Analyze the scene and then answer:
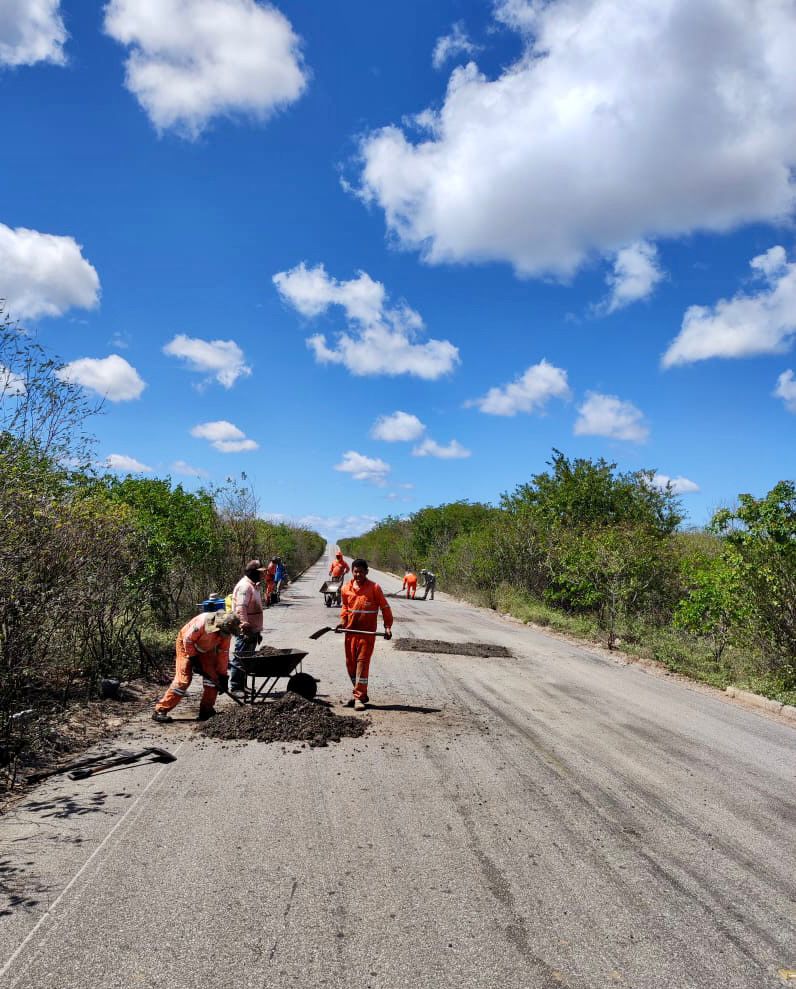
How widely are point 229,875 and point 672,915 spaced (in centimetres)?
249

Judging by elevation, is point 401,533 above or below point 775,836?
above

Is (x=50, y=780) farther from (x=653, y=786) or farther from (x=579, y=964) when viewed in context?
(x=653, y=786)

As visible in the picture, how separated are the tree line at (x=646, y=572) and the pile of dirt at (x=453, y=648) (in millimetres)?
3610

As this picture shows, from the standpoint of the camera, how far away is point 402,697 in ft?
29.7

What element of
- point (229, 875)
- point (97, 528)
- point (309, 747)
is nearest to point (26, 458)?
point (97, 528)

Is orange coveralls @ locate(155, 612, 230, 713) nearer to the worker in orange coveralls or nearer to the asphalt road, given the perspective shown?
the asphalt road

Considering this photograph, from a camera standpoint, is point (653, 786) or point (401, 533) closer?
point (653, 786)

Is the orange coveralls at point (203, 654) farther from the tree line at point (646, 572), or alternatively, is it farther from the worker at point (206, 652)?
the tree line at point (646, 572)

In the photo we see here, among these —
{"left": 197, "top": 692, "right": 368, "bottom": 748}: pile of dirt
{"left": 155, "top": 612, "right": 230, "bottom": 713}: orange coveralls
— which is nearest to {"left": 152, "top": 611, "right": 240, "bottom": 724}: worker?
{"left": 155, "top": 612, "right": 230, "bottom": 713}: orange coveralls

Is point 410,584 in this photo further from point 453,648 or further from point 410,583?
point 453,648

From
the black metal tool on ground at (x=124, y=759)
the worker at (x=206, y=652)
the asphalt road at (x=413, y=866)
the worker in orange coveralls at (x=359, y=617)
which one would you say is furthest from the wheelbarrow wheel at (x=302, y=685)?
the black metal tool on ground at (x=124, y=759)

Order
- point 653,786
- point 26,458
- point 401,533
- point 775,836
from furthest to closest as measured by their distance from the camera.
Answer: point 401,533
point 26,458
point 653,786
point 775,836

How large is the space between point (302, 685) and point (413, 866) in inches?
178

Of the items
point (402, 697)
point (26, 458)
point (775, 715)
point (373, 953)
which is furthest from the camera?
point (775, 715)
